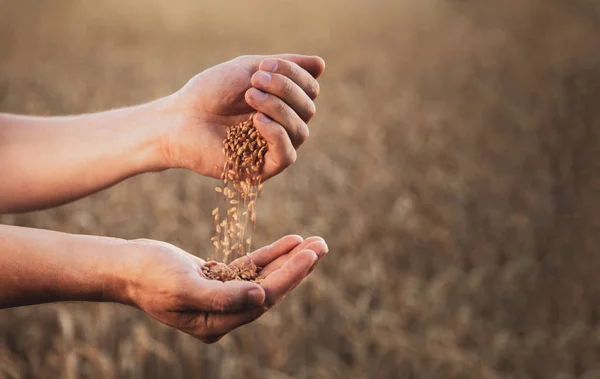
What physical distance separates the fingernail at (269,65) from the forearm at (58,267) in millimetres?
666

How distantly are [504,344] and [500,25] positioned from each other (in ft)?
33.3

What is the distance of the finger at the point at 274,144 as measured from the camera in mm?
A: 2139

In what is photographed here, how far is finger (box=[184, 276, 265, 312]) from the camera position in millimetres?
1802

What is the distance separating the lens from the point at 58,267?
1.97m

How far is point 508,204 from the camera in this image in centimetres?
484

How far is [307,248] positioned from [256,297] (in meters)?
0.32

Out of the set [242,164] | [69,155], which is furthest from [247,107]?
[69,155]

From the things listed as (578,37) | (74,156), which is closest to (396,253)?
(74,156)

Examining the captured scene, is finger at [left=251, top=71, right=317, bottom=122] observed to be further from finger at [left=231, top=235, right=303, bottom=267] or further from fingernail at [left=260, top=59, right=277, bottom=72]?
finger at [left=231, top=235, right=303, bottom=267]

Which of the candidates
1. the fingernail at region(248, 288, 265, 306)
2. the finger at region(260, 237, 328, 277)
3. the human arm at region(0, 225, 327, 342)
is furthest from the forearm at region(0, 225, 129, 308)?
the finger at region(260, 237, 328, 277)

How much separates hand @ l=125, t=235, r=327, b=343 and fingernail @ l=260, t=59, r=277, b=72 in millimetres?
558

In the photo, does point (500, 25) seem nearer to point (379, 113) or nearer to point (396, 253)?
point (379, 113)

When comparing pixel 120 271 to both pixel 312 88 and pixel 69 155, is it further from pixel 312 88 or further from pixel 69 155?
pixel 69 155

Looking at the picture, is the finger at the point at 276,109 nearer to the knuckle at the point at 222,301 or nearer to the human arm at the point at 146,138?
the human arm at the point at 146,138
